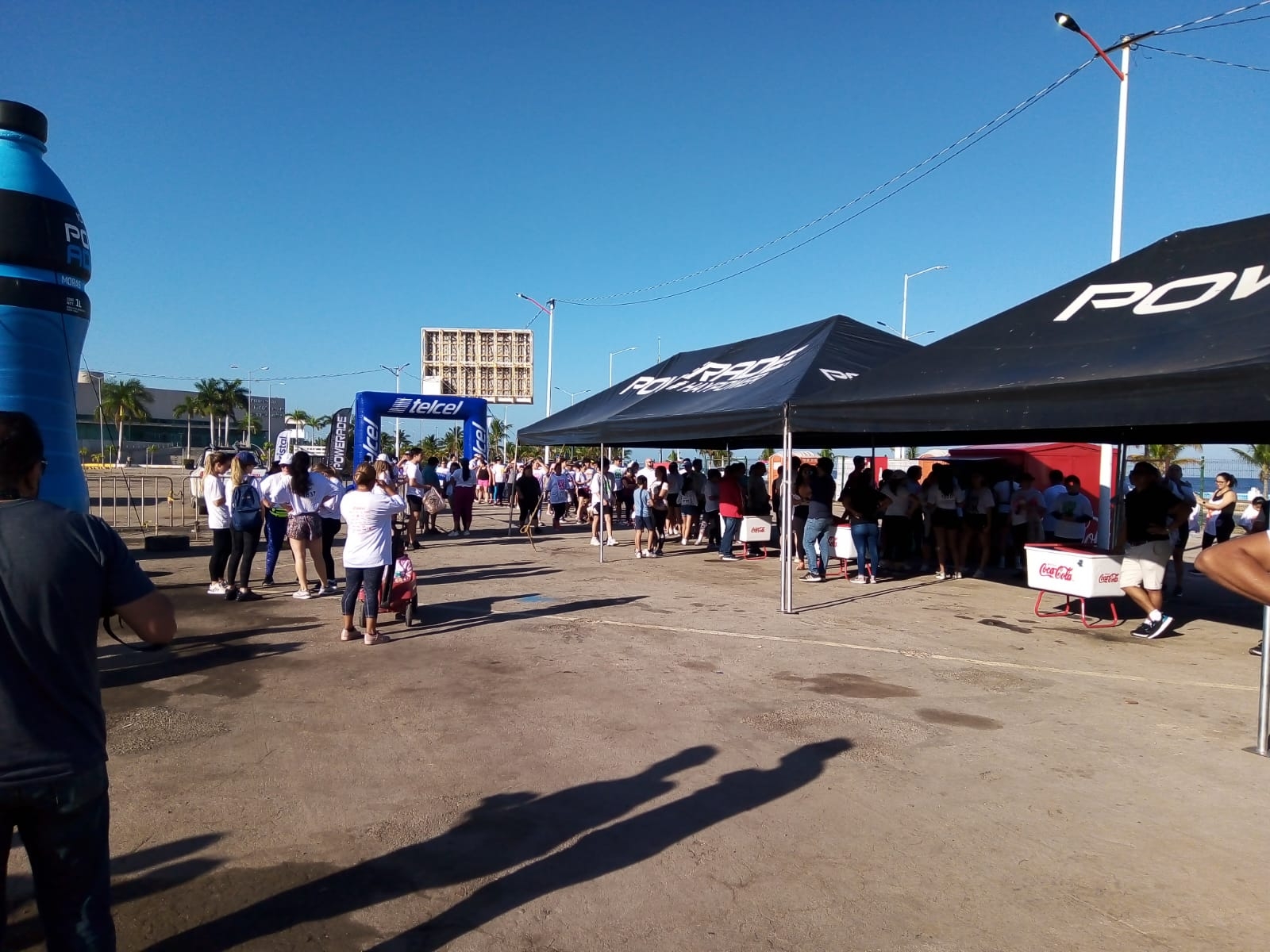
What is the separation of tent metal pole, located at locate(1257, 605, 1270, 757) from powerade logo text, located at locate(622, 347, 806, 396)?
671 centimetres

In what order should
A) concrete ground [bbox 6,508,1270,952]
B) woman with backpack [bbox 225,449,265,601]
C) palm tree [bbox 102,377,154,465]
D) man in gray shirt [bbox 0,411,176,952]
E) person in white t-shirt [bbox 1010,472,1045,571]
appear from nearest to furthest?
man in gray shirt [bbox 0,411,176,952]
concrete ground [bbox 6,508,1270,952]
woman with backpack [bbox 225,449,265,601]
person in white t-shirt [bbox 1010,472,1045,571]
palm tree [bbox 102,377,154,465]

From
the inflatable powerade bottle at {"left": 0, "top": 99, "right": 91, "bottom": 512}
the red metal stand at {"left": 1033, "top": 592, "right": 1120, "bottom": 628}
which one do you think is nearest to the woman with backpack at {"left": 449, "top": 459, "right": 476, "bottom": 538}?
the inflatable powerade bottle at {"left": 0, "top": 99, "right": 91, "bottom": 512}

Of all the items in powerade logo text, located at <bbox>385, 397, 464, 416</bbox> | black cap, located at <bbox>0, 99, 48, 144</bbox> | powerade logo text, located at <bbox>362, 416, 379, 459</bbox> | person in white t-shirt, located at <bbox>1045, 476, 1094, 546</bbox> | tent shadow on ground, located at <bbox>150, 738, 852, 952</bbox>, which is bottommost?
tent shadow on ground, located at <bbox>150, 738, 852, 952</bbox>

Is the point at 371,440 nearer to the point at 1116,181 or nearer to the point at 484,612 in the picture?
the point at 484,612

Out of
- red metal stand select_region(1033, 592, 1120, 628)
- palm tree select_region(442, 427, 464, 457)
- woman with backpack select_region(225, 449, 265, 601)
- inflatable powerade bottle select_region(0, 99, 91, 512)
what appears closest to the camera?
inflatable powerade bottle select_region(0, 99, 91, 512)

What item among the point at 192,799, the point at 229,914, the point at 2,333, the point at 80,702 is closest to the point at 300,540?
the point at 2,333

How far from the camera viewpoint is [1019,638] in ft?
27.7

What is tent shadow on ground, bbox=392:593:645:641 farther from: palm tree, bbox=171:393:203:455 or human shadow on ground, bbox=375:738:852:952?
palm tree, bbox=171:393:203:455

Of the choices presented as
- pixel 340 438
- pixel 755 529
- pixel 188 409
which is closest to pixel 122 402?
pixel 188 409

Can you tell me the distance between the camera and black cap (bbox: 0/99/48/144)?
7.28m

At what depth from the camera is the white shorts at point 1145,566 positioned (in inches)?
336

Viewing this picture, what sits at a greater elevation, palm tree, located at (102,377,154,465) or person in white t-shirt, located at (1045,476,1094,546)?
palm tree, located at (102,377,154,465)

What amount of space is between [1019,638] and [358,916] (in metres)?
7.19

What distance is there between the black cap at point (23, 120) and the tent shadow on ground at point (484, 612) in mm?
5610
